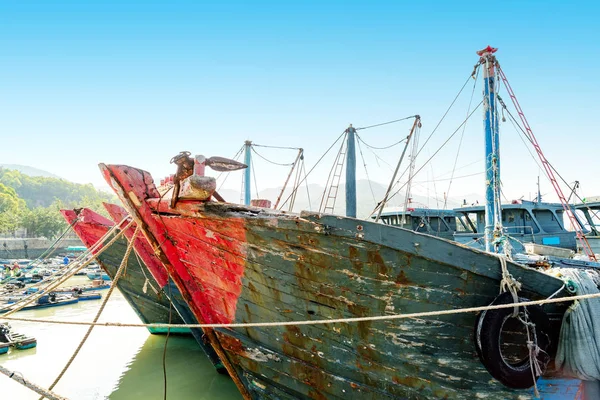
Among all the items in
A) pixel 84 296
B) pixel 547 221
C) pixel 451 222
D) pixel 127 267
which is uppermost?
pixel 547 221

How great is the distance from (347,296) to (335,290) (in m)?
0.13

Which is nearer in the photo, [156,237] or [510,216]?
[156,237]

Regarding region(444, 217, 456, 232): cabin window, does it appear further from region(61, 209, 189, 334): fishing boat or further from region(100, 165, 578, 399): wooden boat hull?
region(100, 165, 578, 399): wooden boat hull

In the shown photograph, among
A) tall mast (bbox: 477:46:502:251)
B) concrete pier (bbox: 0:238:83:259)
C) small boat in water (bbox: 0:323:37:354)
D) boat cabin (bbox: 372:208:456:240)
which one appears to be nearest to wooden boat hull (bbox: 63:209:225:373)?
small boat in water (bbox: 0:323:37:354)

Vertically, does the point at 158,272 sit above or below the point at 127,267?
above

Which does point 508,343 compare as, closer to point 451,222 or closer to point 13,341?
point 13,341

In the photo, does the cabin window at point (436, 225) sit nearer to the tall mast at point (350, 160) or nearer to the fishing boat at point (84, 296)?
the tall mast at point (350, 160)

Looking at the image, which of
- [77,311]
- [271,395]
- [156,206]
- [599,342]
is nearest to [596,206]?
[599,342]

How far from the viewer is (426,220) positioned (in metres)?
17.9

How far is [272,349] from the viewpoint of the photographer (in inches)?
169

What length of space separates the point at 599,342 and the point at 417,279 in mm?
2232

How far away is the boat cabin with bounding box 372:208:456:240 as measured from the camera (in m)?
17.6

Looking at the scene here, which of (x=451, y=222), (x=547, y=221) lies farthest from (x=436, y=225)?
(x=547, y=221)

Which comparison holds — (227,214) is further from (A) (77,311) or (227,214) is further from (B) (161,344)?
(A) (77,311)
